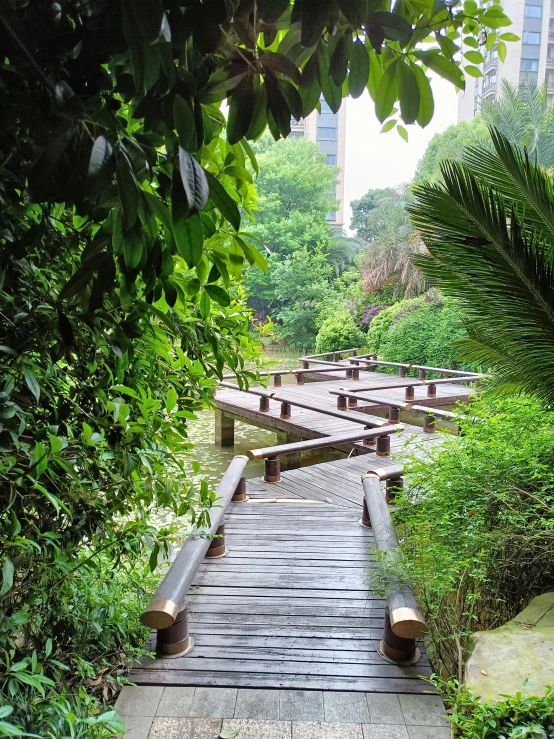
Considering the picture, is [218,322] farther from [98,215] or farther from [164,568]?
[164,568]

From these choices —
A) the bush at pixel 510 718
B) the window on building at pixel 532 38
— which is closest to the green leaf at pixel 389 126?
the bush at pixel 510 718

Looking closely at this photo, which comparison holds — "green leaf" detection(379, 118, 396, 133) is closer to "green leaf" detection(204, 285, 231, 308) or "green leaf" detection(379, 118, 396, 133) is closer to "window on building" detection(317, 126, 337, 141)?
"green leaf" detection(204, 285, 231, 308)

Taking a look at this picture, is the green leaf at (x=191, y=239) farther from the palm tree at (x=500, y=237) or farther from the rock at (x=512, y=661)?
the palm tree at (x=500, y=237)

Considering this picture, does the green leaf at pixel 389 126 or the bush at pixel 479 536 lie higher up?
the green leaf at pixel 389 126

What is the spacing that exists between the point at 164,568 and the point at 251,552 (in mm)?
1009

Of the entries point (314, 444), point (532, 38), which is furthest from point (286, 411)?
point (532, 38)

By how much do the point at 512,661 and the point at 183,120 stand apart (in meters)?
2.15

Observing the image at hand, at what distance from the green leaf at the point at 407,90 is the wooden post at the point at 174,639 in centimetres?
247

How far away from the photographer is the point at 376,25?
2.36 ft

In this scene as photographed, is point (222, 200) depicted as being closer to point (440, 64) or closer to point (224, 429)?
point (440, 64)

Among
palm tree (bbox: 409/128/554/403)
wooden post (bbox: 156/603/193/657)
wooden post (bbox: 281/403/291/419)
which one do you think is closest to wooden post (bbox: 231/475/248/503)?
wooden post (bbox: 156/603/193/657)

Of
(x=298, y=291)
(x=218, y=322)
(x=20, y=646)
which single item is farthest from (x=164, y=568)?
(x=298, y=291)

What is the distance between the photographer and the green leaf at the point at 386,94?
2.78 ft

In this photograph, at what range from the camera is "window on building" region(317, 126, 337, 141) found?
1340 inches
